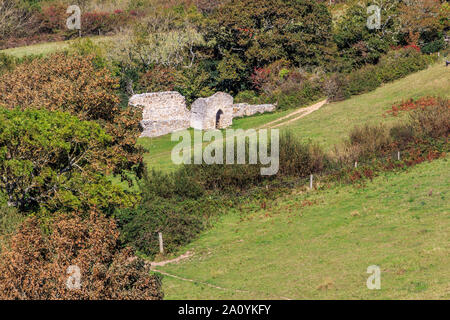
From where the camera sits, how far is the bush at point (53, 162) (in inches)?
970

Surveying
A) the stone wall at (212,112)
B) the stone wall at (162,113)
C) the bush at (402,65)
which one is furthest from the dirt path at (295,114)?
the stone wall at (162,113)

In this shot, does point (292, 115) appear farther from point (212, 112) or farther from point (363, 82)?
point (363, 82)

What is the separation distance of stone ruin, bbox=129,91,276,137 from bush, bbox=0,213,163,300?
34590 millimetres

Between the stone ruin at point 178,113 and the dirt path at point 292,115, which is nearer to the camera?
the dirt path at point 292,115

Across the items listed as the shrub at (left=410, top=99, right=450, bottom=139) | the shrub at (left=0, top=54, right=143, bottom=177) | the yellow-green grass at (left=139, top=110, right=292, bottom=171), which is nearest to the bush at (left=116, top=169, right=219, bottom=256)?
the shrub at (left=0, top=54, right=143, bottom=177)

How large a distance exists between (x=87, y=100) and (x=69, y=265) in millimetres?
13145

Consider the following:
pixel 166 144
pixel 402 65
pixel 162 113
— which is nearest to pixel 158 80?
pixel 162 113

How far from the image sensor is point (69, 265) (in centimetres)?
1739

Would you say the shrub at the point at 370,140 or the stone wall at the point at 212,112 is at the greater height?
the stone wall at the point at 212,112

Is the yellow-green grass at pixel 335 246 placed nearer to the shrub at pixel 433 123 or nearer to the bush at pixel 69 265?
the shrub at pixel 433 123

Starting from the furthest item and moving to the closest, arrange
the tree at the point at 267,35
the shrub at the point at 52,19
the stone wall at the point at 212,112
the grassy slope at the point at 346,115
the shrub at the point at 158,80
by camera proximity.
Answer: the shrub at the point at 52,19 → the shrub at the point at 158,80 → the tree at the point at 267,35 → the stone wall at the point at 212,112 → the grassy slope at the point at 346,115

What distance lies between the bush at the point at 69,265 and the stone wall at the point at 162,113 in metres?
34.7

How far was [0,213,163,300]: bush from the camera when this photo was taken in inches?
658
